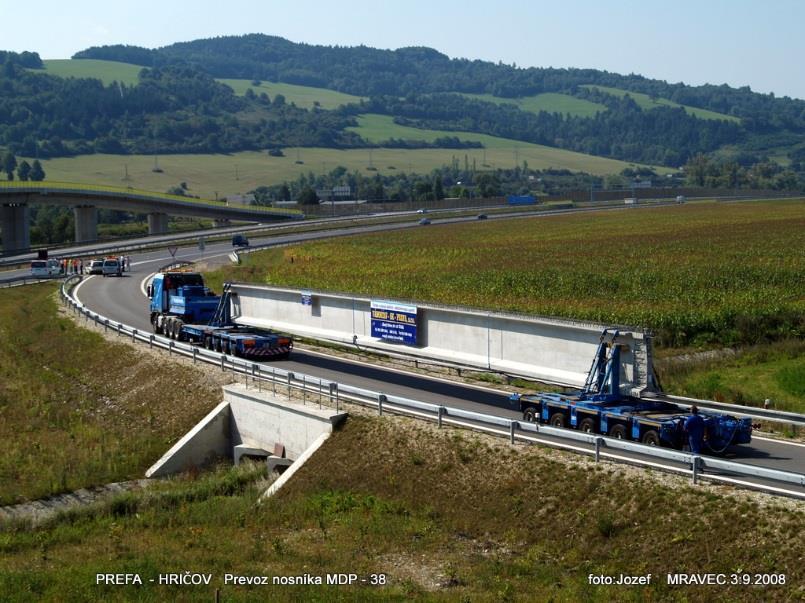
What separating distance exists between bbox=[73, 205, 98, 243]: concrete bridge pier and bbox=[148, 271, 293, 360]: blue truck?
7063 centimetres

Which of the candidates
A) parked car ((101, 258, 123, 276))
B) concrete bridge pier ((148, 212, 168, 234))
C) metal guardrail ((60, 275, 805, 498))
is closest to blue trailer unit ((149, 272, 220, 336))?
metal guardrail ((60, 275, 805, 498))

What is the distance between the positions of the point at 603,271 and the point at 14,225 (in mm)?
A: 71122

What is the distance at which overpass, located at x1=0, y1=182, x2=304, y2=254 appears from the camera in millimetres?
108562

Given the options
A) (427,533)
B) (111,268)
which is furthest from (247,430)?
(111,268)

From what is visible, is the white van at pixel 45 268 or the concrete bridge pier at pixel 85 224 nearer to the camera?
the white van at pixel 45 268

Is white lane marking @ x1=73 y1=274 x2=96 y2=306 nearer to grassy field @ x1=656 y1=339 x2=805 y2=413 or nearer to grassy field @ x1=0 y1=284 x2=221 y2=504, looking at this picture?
grassy field @ x1=0 y1=284 x2=221 y2=504

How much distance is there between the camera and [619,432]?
2439 cm

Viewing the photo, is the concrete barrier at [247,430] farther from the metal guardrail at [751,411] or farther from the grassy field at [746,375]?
the grassy field at [746,375]

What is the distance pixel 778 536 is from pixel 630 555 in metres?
2.57

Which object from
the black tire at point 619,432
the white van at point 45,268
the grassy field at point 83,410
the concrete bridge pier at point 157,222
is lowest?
the concrete bridge pier at point 157,222

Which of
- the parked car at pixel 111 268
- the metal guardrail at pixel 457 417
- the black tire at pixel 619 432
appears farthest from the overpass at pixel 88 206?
the black tire at pixel 619 432

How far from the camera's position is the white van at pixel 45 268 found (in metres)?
Answer: 81.9

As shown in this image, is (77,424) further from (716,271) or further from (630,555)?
(716,271)

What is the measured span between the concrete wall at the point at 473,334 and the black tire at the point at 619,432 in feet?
9.53
